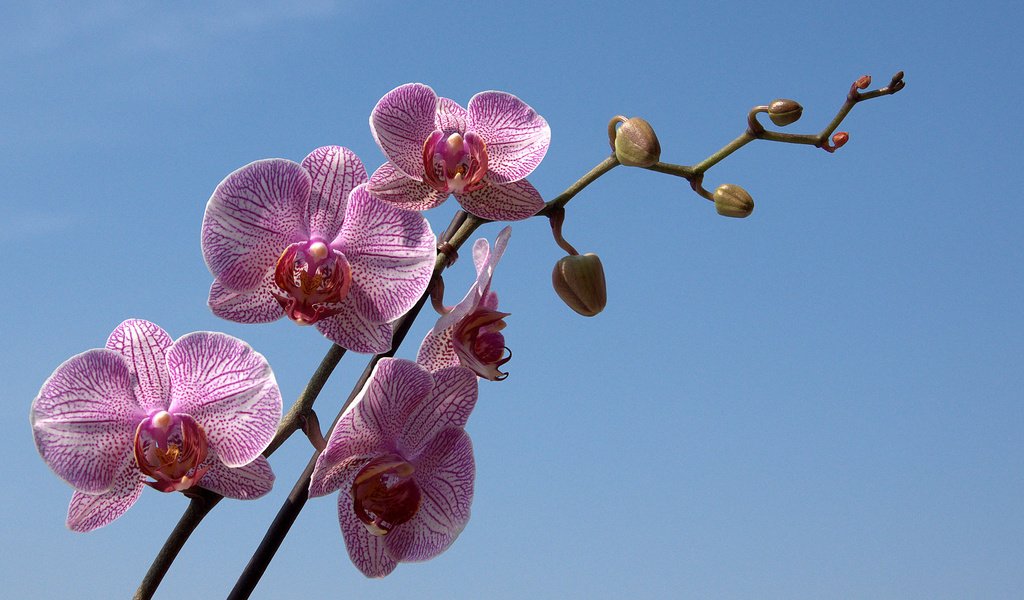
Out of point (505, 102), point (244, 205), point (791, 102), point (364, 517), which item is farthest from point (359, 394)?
point (791, 102)

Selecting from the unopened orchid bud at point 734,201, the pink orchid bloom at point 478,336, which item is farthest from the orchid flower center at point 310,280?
the unopened orchid bud at point 734,201

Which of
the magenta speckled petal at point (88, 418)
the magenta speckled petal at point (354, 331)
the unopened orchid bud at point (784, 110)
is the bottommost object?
the magenta speckled petal at point (88, 418)

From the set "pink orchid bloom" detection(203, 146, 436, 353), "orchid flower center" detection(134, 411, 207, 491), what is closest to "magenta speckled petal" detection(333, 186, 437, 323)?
"pink orchid bloom" detection(203, 146, 436, 353)

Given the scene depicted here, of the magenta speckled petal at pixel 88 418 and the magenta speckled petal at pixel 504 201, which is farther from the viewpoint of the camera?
the magenta speckled petal at pixel 504 201

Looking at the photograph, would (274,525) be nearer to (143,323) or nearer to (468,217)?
(143,323)

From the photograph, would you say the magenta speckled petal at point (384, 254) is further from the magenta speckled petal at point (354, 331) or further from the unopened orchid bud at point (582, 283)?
the unopened orchid bud at point (582, 283)

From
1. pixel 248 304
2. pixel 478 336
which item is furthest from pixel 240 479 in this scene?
pixel 478 336
